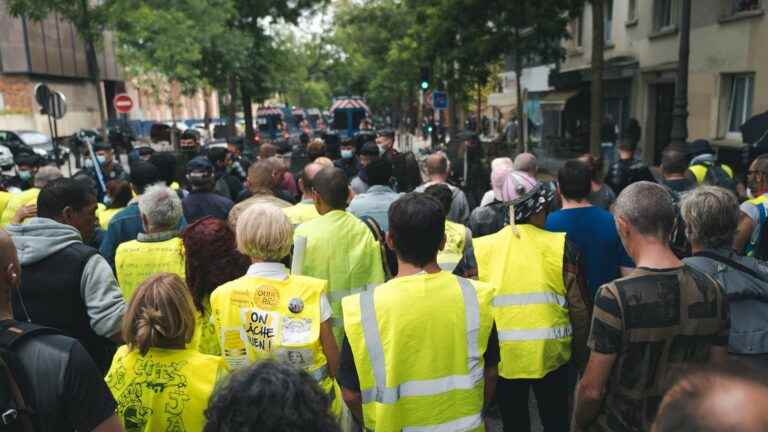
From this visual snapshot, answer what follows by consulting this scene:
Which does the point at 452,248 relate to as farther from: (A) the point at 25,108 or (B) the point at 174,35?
(A) the point at 25,108

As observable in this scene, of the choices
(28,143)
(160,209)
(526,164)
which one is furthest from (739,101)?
(28,143)

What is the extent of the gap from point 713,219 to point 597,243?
43.2 inches

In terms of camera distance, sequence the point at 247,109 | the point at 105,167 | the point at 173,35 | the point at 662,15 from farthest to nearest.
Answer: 1. the point at 247,109
2. the point at 173,35
3. the point at 662,15
4. the point at 105,167

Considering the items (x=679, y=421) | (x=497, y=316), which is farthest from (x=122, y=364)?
(x=679, y=421)

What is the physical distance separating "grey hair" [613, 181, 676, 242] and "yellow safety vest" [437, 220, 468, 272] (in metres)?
1.69

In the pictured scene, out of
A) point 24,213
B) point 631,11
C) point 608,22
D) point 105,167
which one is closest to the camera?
point 24,213

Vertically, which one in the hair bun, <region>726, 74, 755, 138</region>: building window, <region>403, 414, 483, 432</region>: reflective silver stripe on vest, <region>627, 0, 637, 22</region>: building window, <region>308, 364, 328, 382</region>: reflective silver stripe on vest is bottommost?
<region>403, 414, 483, 432</region>: reflective silver stripe on vest

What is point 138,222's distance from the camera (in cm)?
497

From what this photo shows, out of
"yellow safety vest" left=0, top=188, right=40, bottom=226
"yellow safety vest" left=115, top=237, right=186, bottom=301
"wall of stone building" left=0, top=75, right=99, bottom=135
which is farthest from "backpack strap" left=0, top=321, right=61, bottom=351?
"wall of stone building" left=0, top=75, right=99, bottom=135

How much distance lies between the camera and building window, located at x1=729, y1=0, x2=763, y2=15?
14742 mm

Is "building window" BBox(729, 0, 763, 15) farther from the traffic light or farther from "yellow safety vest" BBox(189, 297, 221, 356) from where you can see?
"yellow safety vest" BBox(189, 297, 221, 356)

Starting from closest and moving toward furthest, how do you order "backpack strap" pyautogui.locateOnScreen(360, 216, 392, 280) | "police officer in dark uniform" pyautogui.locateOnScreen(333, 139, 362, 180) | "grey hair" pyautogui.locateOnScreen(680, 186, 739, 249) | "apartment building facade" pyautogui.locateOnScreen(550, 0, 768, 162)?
1. "grey hair" pyautogui.locateOnScreen(680, 186, 739, 249)
2. "backpack strap" pyautogui.locateOnScreen(360, 216, 392, 280)
3. "police officer in dark uniform" pyautogui.locateOnScreen(333, 139, 362, 180)
4. "apartment building facade" pyautogui.locateOnScreen(550, 0, 768, 162)

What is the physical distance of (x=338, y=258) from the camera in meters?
4.01

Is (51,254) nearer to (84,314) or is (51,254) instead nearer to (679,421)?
(84,314)
